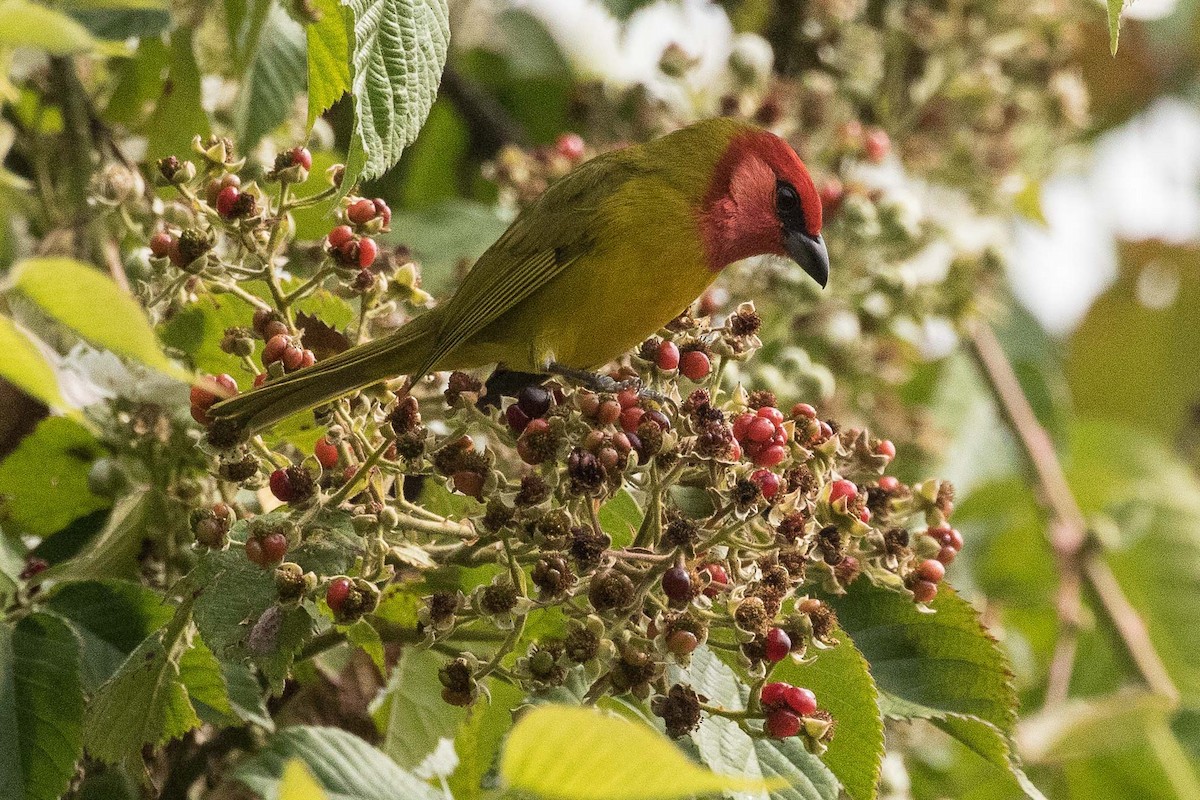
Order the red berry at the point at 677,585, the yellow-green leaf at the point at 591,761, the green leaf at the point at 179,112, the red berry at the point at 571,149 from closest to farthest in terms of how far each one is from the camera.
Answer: the yellow-green leaf at the point at 591,761, the red berry at the point at 677,585, the green leaf at the point at 179,112, the red berry at the point at 571,149

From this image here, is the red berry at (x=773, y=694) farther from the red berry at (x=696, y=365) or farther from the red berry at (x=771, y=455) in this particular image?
the red berry at (x=696, y=365)

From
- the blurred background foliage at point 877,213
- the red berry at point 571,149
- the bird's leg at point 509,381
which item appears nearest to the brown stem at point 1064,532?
the blurred background foliage at point 877,213

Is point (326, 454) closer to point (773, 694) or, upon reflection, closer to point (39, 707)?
point (39, 707)

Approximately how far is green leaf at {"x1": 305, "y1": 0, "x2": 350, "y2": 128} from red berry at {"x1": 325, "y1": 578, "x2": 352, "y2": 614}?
789 millimetres

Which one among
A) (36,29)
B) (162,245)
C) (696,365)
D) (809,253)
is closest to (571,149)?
(809,253)

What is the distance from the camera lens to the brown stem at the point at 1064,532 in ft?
14.1

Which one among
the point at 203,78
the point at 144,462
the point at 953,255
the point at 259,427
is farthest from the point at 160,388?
the point at 953,255

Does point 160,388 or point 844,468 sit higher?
point 844,468

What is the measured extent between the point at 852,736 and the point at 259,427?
104cm

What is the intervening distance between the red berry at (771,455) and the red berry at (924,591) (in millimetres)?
343

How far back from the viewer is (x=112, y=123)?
10.7ft

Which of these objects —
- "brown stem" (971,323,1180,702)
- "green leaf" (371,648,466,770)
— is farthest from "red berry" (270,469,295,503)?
"brown stem" (971,323,1180,702)

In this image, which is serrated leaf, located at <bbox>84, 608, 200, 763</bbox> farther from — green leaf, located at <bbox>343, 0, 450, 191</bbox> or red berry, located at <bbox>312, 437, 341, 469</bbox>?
green leaf, located at <bbox>343, 0, 450, 191</bbox>

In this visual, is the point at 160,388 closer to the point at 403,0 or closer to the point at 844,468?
the point at 403,0
